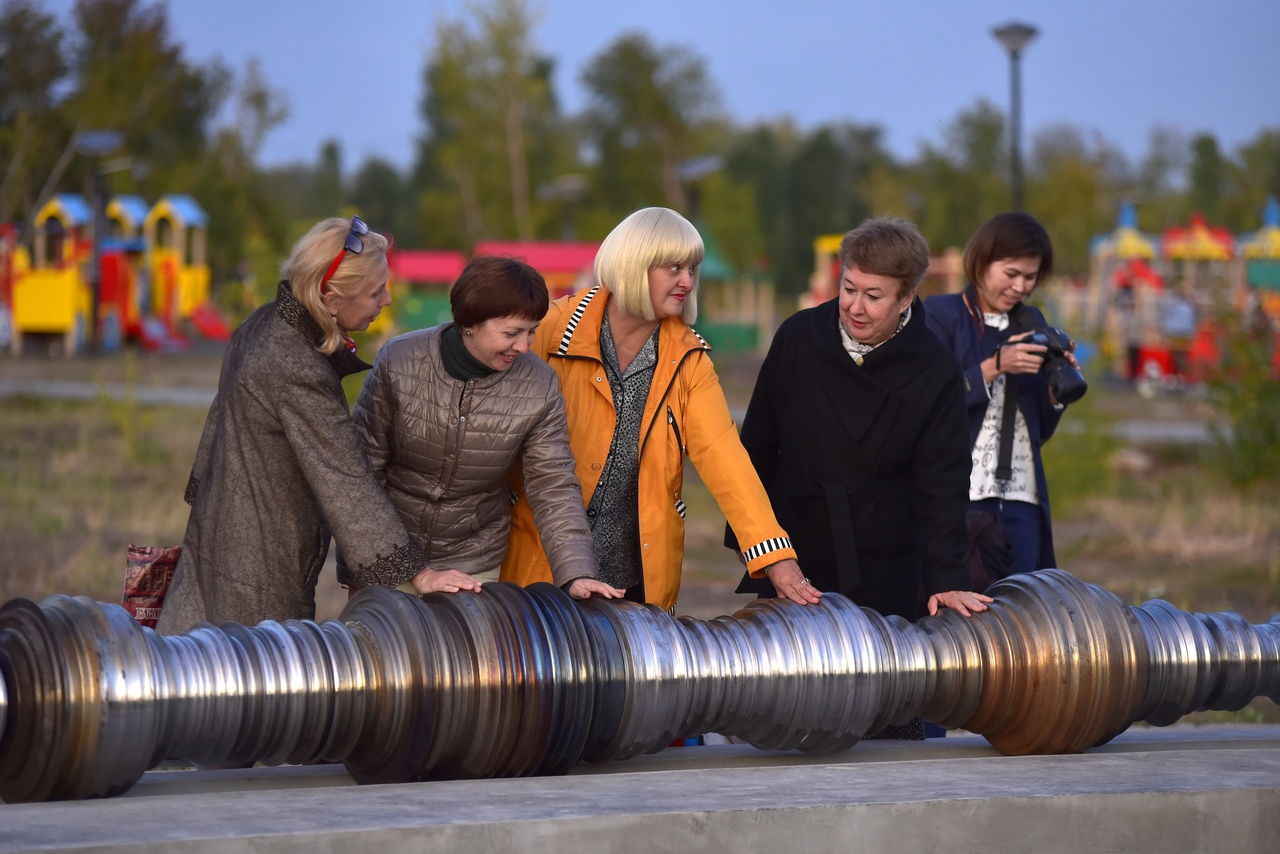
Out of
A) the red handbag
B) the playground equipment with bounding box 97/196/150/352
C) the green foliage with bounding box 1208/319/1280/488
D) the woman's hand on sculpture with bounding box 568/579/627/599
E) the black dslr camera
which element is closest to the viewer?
the woman's hand on sculpture with bounding box 568/579/627/599

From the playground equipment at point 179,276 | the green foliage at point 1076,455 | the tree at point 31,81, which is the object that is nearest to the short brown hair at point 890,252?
the green foliage at point 1076,455

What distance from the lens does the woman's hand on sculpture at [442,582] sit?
398 centimetres

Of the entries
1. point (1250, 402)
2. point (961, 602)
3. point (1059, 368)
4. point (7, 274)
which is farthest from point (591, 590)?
point (7, 274)

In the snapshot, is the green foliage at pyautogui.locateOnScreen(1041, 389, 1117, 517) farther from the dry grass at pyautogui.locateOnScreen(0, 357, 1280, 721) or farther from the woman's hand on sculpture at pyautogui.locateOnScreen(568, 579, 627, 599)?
the woman's hand on sculpture at pyautogui.locateOnScreen(568, 579, 627, 599)

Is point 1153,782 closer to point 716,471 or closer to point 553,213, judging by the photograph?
point 716,471

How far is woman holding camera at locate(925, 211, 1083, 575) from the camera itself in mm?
5047

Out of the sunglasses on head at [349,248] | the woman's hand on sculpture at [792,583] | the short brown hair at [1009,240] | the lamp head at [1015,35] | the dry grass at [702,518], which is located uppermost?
the lamp head at [1015,35]

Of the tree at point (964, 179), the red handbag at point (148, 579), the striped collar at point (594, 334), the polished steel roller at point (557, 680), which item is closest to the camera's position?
the polished steel roller at point (557, 680)

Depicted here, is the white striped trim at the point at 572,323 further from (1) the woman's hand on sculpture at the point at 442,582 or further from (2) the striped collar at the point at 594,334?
(1) the woman's hand on sculpture at the point at 442,582

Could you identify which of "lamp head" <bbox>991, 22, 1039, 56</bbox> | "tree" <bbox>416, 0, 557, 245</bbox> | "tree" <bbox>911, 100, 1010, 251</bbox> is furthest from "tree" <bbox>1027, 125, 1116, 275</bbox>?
"lamp head" <bbox>991, 22, 1039, 56</bbox>

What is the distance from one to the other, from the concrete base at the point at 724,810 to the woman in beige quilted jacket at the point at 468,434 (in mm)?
662

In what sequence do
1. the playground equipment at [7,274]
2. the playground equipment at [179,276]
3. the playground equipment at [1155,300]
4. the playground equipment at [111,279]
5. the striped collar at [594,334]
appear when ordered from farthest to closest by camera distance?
the playground equipment at [179,276] < the playground equipment at [111,279] < the playground equipment at [1155,300] < the playground equipment at [7,274] < the striped collar at [594,334]

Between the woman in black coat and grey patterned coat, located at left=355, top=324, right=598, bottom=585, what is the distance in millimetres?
647

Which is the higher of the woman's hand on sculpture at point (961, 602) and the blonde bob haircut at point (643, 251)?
the blonde bob haircut at point (643, 251)
